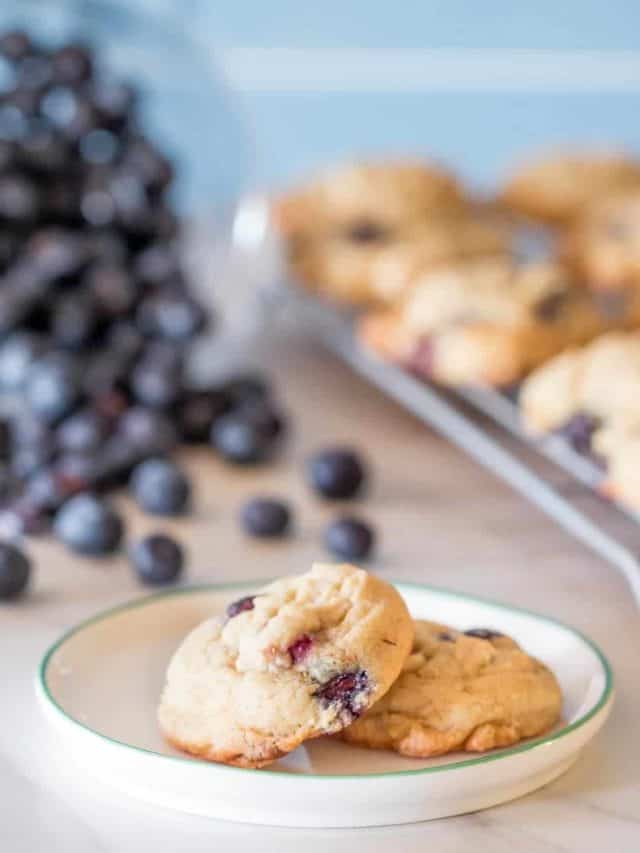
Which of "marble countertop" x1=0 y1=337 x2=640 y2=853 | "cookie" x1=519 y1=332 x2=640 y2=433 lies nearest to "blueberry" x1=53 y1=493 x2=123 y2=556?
"marble countertop" x1=0 y1=337 x2=640 y2=853

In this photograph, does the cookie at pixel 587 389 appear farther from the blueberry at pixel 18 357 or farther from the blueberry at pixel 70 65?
the blueberry at pixel 70 65

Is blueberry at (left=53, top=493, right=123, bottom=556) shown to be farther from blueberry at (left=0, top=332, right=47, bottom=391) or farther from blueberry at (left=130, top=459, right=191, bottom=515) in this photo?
blueberry at (left=0, top=332, right=47, bottom=391)

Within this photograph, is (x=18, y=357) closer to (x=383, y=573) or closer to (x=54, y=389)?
(x=54, y=389)

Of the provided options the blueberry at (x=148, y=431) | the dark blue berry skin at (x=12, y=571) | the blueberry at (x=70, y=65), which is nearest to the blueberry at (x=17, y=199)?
the blueberry at (x=70, y=65)

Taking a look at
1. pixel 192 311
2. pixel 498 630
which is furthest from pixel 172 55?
pixel 498 630

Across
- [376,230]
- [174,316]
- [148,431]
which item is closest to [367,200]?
[376,230]
